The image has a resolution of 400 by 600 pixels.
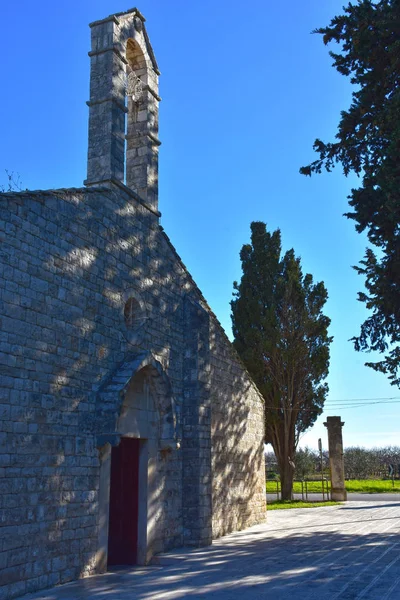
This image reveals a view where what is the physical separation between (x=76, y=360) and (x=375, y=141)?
267 inches

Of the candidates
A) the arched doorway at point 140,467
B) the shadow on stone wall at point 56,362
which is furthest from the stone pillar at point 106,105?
the arched doorway at point 140,467

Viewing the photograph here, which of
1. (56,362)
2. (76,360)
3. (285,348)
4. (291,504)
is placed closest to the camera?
(56,362)

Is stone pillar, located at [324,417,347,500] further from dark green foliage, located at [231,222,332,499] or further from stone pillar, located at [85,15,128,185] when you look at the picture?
stone pillar, located at [85,15,128,185]

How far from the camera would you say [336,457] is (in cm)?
2217

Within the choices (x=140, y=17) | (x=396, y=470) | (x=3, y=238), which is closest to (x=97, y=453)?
(x=3, y=238)

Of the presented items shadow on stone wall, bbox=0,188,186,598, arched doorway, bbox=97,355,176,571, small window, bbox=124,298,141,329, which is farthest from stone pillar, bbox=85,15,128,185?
arched doorway, bbox=97,355,176,571

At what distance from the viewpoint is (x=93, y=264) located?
859 cm

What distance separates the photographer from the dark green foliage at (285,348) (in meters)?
22.2

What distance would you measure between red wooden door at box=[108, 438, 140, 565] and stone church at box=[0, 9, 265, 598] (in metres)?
0.02

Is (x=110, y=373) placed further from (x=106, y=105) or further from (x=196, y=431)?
(x=106, y=105)

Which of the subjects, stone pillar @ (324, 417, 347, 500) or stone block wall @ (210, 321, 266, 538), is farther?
stone pillar @ (324, 417, 347, 500)

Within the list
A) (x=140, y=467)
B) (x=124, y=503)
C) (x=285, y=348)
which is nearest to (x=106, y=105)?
(x=140, y=467)

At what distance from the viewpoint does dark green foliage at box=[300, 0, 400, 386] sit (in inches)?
367

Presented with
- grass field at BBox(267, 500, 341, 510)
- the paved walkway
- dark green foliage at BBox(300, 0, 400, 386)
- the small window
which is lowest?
grass field at BBox(267, 500, 341, 510)
